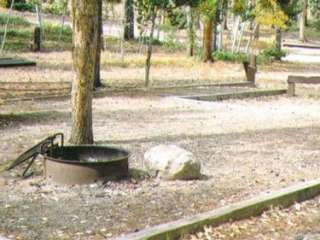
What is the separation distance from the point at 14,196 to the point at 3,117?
15.0 feet

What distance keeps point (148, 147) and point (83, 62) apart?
1.38 m

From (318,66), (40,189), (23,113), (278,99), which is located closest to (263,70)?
(318,66)

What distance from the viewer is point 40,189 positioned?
662cm

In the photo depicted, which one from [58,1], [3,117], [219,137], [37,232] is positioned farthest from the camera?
[58,1]

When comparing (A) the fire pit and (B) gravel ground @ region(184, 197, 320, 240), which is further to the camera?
(A) the fire pit

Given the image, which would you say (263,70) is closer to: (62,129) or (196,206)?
(62,129)

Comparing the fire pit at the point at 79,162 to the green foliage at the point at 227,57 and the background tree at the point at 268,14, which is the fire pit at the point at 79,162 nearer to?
the green foliage at the point at 227,57

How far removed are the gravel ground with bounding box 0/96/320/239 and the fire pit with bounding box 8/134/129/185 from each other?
0.38ft

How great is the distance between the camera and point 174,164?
708cm

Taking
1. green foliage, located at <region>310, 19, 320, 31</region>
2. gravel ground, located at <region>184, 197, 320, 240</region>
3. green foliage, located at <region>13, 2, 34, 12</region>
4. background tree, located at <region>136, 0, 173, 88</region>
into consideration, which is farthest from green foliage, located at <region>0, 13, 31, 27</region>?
gravel ground, located at <region>184, 197, 320, 240</region>

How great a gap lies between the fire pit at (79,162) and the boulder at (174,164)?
31 centimetres

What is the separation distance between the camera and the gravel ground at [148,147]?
229 inches

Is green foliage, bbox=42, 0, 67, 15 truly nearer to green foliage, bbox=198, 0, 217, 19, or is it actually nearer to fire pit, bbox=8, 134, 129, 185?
green foliage, bbox=198, 0, 217, 19

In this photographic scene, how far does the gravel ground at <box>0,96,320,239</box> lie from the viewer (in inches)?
229
